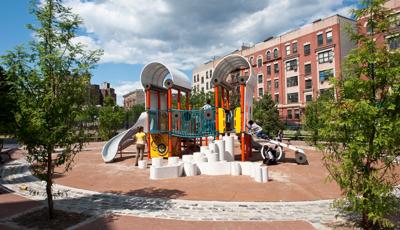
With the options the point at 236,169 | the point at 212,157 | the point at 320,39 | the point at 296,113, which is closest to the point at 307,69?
the point at 320,39

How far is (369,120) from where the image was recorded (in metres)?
5.14

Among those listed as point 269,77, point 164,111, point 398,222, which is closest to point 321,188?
point 398,222

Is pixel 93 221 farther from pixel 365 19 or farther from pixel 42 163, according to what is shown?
pixel 365 19

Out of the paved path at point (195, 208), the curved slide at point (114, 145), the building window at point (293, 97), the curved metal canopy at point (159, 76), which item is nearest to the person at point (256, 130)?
the curved metal canopy at point (159, 76)

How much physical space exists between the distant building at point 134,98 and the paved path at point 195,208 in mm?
109088

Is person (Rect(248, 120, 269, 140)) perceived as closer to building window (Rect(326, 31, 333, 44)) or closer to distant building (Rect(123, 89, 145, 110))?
building window (Rect(326, 31, 333, 44))

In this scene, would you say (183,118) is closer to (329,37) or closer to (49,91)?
(49,91)

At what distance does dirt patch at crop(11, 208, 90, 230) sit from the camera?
20.8 feet

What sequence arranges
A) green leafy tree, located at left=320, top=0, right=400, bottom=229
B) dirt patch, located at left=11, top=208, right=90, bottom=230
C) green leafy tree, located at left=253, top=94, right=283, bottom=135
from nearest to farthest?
green leafy tree, located at left=320, top=0, right=400, bottom=229, dirt patch, located at left=11, top=208, right=90, bottom=230, green leafy tree, located at left=253, top=94, right=283, bottom=135

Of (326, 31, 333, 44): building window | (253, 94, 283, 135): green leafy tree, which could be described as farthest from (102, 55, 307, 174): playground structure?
(326, 31, 333, 44): building window

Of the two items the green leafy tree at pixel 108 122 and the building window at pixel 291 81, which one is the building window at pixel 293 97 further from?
the green leafy tree at pixel 108 122

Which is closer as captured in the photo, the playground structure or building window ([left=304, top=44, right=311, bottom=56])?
the playground structure

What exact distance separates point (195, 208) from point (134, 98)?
11724 cm

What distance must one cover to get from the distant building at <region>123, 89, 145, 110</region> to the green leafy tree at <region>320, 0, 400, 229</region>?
113 m
